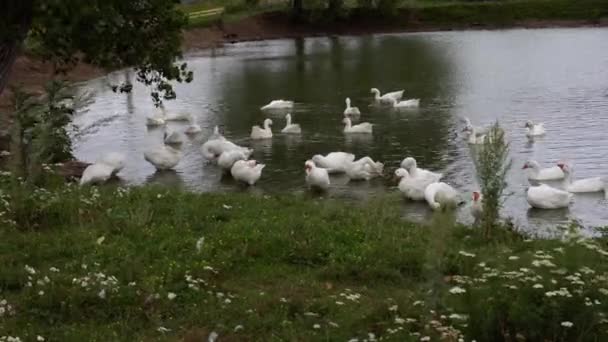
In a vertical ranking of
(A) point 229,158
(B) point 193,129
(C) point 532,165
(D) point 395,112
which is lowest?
(B) point 193,129

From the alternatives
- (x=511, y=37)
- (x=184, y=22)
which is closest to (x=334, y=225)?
(x=184, y=22)

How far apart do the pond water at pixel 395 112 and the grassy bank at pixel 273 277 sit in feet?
18.5

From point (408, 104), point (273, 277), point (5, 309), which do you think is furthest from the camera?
point (408, 104)

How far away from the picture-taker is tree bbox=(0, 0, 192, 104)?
12.3 metres

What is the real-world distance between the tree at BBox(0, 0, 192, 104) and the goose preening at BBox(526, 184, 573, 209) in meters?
7.79

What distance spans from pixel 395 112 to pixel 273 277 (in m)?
19.8

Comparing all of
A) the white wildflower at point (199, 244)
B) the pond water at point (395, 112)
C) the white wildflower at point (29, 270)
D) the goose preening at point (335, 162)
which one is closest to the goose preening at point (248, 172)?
the pond water at point (395, 112)

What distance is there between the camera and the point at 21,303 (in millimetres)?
7719

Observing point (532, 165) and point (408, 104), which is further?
point (408, 104)

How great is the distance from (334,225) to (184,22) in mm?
8785

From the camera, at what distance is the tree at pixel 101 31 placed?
483 inches

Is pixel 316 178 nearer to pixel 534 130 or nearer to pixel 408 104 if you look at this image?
pixel 534 130

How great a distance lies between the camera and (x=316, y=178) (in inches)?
711

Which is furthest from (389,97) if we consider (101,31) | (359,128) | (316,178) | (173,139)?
(101,31)
